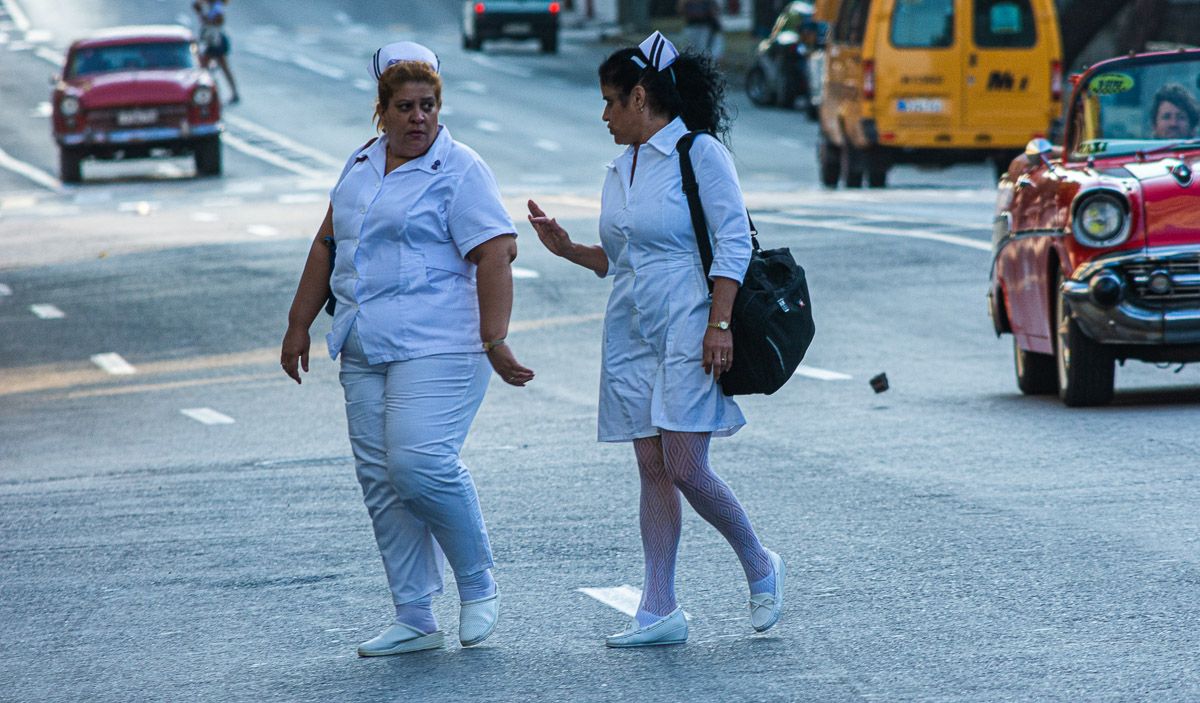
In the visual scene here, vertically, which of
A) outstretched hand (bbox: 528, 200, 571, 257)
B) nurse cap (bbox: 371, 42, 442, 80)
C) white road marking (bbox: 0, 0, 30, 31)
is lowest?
white road marking (bbox: 0, 0, 30, 31)

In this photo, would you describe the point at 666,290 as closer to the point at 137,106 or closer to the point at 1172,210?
the point at 1172,210

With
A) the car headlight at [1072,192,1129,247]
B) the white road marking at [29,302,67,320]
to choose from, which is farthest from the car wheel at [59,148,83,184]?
the car headlight at [1072,192,1129,247]

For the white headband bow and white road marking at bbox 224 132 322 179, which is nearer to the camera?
the white headband bow

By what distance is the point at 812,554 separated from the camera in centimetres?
772

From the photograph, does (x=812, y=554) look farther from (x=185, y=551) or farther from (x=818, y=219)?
(x=818, y=219)

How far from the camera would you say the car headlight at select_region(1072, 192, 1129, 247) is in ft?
35.5

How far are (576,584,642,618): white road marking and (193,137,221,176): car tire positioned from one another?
2553 cm

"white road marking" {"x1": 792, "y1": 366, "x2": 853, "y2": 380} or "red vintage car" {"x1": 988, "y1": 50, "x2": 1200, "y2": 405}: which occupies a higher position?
"red vintage car" {"x1": 988, "y1": 50, "x2": 1200, "y2": 405}

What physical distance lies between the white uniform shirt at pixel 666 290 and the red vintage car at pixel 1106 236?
15.3 ft

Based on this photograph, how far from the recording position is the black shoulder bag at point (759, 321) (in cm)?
636

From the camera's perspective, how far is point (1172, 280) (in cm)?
1065

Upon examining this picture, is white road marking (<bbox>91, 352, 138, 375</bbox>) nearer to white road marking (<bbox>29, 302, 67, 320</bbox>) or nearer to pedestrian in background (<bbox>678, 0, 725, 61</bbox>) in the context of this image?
white road marking (<bbox>29, 302, 67, 320</bbox>)

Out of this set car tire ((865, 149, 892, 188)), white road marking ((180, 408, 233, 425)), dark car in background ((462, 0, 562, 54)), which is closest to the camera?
white road marking ((180, 408, 233, 425))

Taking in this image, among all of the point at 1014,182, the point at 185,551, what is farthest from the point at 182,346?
the point at 185,551
